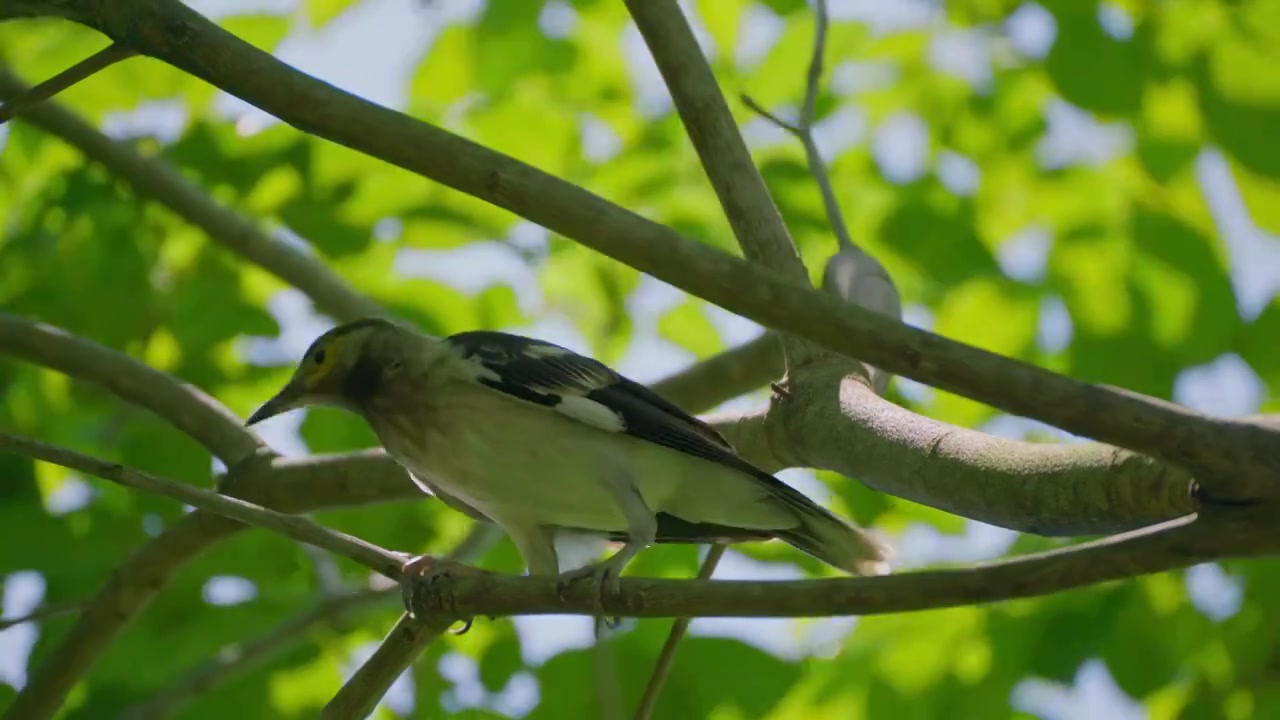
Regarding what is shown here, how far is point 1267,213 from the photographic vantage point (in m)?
5.18

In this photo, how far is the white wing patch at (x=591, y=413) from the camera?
4.27 m

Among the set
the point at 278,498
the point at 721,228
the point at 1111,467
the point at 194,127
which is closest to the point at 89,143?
the point at 194,127

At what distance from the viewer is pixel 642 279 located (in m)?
6.51

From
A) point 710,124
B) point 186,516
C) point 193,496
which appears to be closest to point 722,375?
point 710,124

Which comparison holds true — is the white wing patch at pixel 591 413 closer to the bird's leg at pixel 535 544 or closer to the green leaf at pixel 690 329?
the bird's leg at pixel 535 544

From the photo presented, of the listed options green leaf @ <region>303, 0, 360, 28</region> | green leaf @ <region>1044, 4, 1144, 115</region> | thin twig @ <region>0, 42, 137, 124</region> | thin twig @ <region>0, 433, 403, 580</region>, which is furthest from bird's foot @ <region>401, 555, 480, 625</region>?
green leaf @ <region>1044, 4, 1144, 115</region>

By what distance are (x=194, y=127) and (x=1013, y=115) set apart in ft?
13.2

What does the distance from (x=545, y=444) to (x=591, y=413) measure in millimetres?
179

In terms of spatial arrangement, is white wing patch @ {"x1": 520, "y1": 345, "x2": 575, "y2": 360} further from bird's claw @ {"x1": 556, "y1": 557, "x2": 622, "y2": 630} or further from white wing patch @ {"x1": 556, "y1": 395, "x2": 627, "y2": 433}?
bird's claw @ {"x1": 556, "y1": 557, "x2": 622, "y2": 630}

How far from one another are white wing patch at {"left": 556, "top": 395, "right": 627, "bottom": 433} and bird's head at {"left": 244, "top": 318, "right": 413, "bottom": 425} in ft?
2.14

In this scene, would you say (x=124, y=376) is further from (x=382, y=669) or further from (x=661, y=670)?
(x=661, y=670)

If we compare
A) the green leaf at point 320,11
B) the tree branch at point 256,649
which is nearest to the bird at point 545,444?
the tree branch at point 256,649

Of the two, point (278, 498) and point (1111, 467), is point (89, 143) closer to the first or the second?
point (278, 498)

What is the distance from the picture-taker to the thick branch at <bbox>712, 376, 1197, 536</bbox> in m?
2.61
